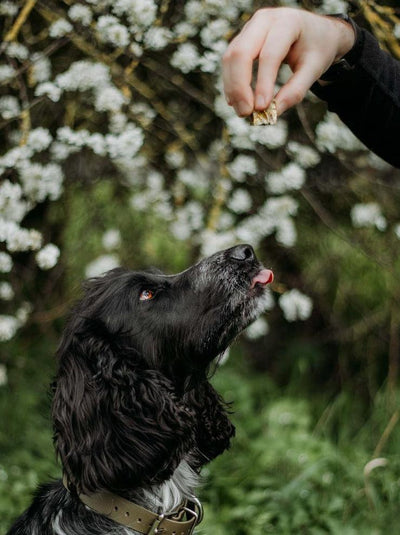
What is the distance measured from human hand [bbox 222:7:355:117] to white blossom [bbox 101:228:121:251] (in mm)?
3237

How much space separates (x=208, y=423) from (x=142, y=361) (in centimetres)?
48

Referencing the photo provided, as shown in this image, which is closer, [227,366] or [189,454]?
[189,454]

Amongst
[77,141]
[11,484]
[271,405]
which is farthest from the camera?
[271,405]

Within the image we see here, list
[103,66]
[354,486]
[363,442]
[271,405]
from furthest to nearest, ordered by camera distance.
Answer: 1. [271,405]
2. [363,442]
3. [354,486]
4. [103,66]

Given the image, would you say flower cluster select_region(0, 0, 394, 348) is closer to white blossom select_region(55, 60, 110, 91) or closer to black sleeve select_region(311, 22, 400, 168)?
white blossom select_region(55, 60, 110, 91)

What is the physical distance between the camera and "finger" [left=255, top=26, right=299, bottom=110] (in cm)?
187

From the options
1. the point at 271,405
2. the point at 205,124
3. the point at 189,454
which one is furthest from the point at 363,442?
→ the point at 205,124

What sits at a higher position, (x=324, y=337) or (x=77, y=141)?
(x=77, y=141)

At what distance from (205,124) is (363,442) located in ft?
7.93

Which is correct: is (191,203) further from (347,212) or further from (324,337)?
(324,337)

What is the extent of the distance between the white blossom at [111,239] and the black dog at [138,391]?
7.09ft

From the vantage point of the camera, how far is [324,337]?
5.93 metres

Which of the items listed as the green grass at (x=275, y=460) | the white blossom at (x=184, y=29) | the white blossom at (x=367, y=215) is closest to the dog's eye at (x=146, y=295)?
the green grass at (x=275, y=460)

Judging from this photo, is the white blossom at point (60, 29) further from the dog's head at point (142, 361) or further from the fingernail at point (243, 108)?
the fingernail at point (243, 108)
